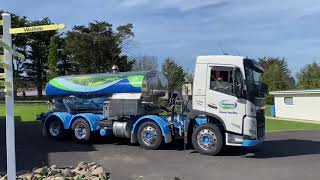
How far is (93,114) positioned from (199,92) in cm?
498

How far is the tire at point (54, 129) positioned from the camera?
816 inches

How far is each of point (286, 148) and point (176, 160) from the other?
17.9 feet

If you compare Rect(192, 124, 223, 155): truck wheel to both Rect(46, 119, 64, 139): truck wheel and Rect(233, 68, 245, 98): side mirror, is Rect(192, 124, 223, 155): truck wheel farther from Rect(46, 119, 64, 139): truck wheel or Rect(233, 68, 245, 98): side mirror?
Rect(46, 119, 64, 139): truck wheel

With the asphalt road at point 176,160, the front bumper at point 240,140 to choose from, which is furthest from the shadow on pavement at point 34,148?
the front bumper at point 240,140

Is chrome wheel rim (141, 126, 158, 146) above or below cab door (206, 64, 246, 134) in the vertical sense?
below

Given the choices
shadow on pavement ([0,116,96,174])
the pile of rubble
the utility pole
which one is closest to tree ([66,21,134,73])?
shadow on pavement ([0,116,96,174])

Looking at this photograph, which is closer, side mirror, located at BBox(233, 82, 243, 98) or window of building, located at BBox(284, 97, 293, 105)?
side mirror, located at BBox(233, 82, 243, 98)

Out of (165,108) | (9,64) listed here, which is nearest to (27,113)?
(165,108)

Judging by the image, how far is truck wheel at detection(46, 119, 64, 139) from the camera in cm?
2073

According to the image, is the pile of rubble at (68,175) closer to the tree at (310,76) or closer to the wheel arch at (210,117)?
the wheel arch at (210,117)

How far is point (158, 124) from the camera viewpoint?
17625 mm

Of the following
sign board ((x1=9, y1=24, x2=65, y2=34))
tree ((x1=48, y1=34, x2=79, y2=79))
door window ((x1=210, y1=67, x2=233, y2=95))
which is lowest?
door window ((x1=210, y1=67, x2=233, y2=95))

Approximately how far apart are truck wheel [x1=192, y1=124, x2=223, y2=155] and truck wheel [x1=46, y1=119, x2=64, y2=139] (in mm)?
6128

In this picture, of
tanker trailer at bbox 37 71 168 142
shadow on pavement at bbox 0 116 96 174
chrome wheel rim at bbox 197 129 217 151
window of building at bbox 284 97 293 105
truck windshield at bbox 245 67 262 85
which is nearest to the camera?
shadow on pavement at bbox 0 116 96 174
